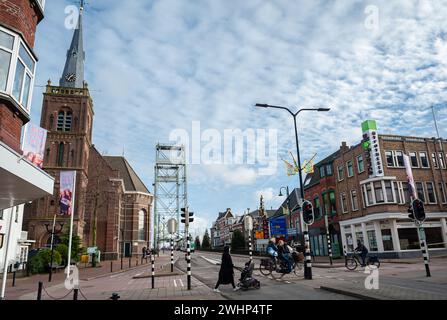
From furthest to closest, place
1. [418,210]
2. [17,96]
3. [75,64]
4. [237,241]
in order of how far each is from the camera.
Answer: [237,241], [75,64], [418,210], [17,96]

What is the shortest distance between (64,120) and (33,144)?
43096 millimetres

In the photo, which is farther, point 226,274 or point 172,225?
point 172,225

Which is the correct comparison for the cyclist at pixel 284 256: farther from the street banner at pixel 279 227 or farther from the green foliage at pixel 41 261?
the street banner at pixel 279 227

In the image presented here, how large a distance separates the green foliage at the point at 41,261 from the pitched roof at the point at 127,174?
41.3 metres

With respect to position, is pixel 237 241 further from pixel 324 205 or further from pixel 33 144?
pixel 33 144

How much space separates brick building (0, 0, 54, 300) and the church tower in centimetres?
3667

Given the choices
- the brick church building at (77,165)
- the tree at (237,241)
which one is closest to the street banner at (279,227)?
the tree at (237,241)

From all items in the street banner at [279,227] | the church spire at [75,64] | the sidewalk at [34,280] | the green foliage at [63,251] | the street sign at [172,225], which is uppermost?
the church spire at [75,64]

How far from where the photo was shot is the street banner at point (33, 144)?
30.3 feet

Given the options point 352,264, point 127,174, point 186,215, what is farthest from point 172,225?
point 127,174

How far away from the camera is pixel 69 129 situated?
159 feet
